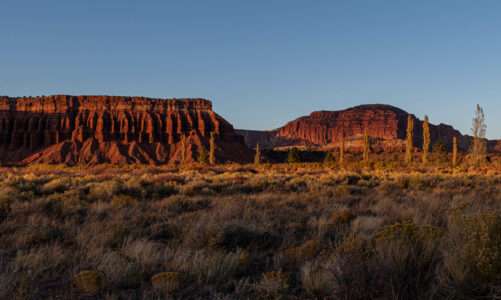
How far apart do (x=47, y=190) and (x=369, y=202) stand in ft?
40.3

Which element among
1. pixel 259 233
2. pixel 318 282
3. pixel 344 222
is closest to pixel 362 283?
pixel 318 282

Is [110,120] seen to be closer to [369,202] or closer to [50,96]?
[50,96]

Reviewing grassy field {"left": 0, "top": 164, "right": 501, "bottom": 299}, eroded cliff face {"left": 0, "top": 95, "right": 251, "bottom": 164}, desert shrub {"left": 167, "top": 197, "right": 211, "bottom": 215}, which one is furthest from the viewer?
eroded cliff face {"left": 0, "top": 95, "right": 251, "bottom": 164}

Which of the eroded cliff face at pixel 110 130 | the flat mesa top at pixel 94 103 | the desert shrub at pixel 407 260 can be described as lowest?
the desert shrub at pixel 407 260

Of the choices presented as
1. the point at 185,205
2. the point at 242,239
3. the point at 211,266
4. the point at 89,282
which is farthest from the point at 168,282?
the point at 185,205

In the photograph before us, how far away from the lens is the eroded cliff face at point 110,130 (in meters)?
94.9

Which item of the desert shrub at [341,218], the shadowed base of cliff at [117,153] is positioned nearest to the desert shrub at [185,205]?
the desert shrub at [341,218]

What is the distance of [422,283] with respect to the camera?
12.7 feet

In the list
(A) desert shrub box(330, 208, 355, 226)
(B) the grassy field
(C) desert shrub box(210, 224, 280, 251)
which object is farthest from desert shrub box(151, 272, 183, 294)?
(A) desert shrub box(330, 208, 355, 226)

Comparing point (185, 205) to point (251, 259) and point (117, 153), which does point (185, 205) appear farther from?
point (117, 153)

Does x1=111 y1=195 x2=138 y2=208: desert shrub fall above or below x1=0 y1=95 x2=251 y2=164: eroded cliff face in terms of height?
below

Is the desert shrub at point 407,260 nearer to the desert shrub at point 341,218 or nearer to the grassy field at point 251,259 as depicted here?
the grassy field at point 251,259

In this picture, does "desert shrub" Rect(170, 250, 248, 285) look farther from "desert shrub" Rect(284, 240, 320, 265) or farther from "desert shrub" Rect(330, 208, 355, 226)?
"desert shrub" Rect(330, 208, 355, 226)

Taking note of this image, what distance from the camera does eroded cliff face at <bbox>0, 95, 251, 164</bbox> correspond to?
311ft
